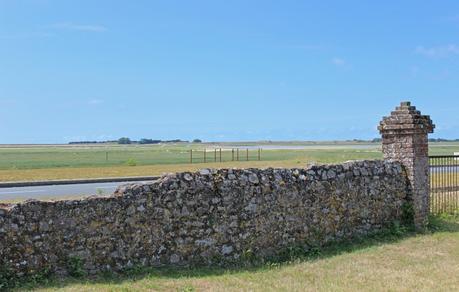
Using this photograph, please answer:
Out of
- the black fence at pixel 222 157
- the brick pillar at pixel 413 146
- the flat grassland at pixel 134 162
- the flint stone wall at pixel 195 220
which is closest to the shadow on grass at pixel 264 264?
the flint stone wall at pixel 195 220

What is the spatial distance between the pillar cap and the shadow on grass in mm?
2190

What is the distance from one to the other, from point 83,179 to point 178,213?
21864mm

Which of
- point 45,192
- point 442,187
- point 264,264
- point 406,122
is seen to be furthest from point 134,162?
point 264,264

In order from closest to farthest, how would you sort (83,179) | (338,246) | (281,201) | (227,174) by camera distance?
(227,174) < (281,201) < (338,246) < (83,179)

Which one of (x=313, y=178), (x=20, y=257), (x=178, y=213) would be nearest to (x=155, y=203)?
(x=178, y=213)

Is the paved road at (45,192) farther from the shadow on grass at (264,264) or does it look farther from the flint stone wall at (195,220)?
the shadow on grass at (264,264)

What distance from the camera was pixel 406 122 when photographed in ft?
43.0

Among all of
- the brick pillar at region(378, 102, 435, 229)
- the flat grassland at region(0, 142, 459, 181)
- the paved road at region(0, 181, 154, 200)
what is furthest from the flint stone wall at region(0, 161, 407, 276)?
the flat grassland at region(0, 142, 459, 181)

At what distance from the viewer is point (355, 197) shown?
12086 mm

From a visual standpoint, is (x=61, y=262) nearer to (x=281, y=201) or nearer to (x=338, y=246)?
(x=281, y=201)

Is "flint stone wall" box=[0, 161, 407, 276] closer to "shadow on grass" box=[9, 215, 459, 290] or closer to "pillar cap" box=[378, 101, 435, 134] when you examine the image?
"shadow on grass" box=[9, 215, 459, 290]

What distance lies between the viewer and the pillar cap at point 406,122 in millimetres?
13047

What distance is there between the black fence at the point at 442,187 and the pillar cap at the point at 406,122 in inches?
77.3

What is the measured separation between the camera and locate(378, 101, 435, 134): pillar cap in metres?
13.0
